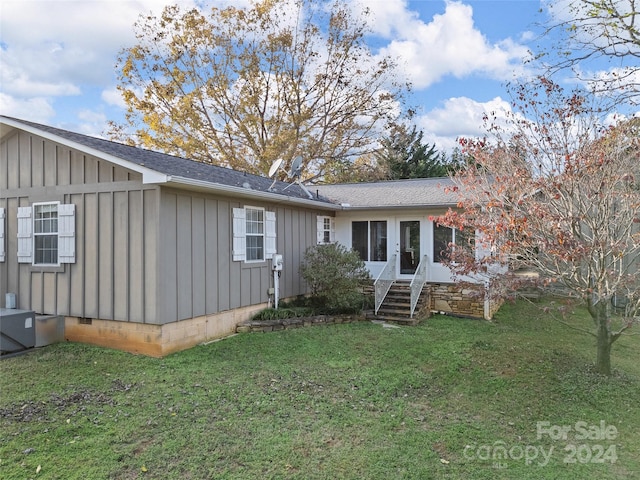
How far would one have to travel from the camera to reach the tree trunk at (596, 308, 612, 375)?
17.4 ft

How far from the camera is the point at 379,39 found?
19.7 meters

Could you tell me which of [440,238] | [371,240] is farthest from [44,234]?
[440,238]

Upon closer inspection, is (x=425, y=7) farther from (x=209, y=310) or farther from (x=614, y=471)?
(x=614, y=471)

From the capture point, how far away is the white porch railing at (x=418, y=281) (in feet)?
30.6

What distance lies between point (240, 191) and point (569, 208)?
5.12m

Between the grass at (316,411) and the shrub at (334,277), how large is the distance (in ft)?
7.30

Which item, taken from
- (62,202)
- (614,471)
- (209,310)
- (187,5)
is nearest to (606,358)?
(614,471)

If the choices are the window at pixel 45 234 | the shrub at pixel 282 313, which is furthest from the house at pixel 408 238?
the window at pixel 45 234

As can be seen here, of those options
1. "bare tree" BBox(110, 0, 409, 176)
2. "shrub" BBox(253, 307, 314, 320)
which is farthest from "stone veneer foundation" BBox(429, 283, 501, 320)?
"bare tree" BBox(110, 0, 409, 176)

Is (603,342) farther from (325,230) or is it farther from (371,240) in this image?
(325,230)

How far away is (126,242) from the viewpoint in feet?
21.4

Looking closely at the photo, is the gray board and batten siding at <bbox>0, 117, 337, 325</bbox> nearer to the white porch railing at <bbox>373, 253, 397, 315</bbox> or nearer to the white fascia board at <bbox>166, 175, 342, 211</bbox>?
the white fascia board at <bbox>166, 175, 342, 211</bbox>

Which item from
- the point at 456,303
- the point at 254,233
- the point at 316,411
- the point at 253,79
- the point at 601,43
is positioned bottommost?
the point at 316,411

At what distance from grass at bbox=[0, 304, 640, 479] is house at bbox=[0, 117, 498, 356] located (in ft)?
1.84
